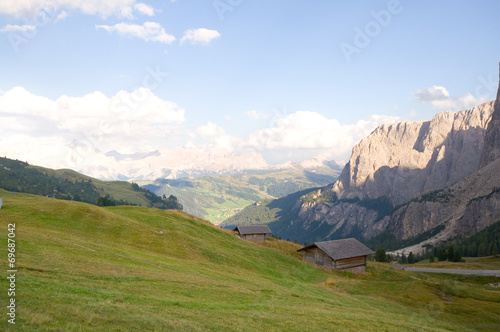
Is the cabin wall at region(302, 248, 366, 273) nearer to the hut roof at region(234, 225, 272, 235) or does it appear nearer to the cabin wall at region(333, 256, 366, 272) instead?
the cabin wall at region(333, 256, 366, 272)

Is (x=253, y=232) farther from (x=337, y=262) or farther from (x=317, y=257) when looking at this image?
(x=337, y=262)

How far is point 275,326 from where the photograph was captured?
20.4 meters

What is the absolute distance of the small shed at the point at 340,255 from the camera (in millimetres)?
69812

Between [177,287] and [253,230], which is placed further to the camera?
[253,230]

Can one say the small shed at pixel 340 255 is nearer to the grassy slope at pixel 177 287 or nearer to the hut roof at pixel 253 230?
the grassy slope at pixel 177 287

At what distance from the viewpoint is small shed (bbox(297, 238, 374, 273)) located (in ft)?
229

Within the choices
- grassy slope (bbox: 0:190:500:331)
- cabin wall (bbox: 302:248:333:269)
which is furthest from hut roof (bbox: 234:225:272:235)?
grassy slope (bbox: 0:190:500:331)

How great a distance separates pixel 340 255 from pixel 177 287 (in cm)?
5207

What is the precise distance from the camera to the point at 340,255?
69.7m

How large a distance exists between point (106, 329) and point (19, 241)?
23.8 metres

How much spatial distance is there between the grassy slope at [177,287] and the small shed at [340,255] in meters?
3.03

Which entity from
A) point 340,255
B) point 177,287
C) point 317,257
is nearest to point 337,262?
point 340,255

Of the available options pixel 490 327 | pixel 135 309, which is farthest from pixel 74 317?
pixel 490 327

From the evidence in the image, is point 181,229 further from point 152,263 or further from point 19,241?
point 19,241
